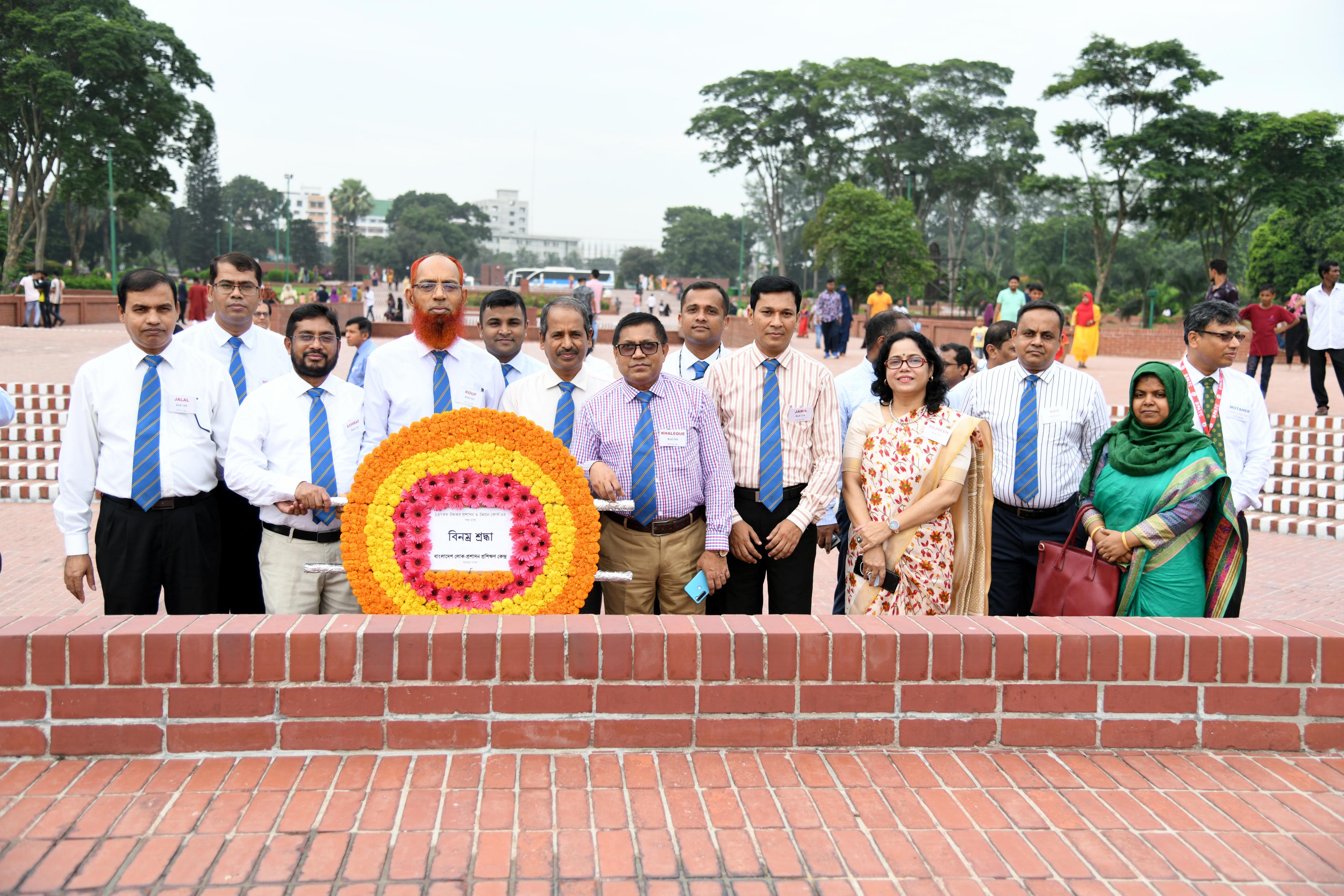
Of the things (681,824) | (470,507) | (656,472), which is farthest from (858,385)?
(681,824)

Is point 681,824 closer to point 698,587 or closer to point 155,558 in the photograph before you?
point 698,587

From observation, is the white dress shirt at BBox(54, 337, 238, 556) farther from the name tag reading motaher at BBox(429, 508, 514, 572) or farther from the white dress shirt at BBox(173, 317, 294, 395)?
the name tag reading motaher at BBox(429, 508, 514, 572)

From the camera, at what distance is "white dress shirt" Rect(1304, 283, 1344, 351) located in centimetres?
1066

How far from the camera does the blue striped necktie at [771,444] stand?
4047mm

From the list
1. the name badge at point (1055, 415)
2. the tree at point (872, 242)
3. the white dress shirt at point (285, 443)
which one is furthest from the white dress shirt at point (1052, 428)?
the tree at point (872, 242)

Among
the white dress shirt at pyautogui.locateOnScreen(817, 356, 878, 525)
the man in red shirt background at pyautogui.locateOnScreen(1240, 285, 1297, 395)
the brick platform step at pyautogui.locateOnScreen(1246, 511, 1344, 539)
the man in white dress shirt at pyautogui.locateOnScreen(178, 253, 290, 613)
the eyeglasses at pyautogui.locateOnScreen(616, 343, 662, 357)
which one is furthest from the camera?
the man in red shirt background at pyautogui.locateOnScreen(1240, 285, 1297, 395)

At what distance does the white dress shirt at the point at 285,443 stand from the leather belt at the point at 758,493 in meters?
1.55

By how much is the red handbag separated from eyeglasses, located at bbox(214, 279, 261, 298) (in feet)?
12.6

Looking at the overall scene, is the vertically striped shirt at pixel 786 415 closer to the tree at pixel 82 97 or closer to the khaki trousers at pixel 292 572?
the khaki trousers at pixel 292 572

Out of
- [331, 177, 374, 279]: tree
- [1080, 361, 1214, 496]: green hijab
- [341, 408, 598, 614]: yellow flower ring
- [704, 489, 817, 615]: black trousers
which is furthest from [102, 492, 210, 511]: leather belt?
[331, 177, 374, 279]: tree

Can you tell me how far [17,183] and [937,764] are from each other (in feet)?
136

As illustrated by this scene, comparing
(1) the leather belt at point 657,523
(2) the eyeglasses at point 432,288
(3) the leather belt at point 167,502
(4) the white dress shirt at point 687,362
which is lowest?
(1) the leather belt at point 657,523

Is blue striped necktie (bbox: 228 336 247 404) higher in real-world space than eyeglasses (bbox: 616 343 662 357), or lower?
lower

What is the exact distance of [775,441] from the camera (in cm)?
406
